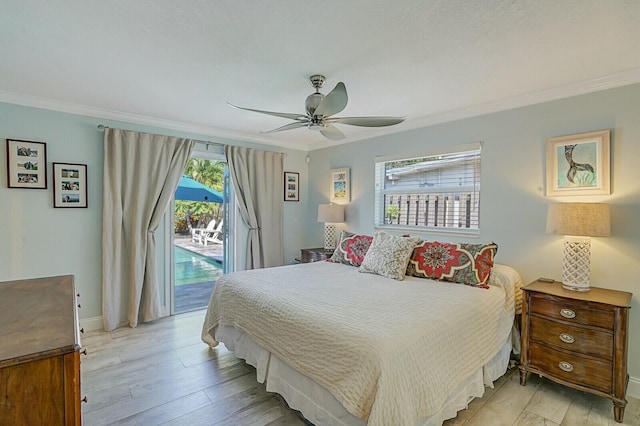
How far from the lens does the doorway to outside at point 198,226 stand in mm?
4152

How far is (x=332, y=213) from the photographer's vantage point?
14.0ft

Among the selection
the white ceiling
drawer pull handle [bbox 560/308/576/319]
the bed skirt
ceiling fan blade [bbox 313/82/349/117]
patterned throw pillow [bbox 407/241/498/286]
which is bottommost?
the bed skirt

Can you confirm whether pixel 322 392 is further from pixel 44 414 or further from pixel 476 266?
pixel 476 266

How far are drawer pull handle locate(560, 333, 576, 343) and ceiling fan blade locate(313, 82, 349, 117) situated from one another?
227 cm

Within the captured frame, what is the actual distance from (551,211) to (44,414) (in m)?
3.10

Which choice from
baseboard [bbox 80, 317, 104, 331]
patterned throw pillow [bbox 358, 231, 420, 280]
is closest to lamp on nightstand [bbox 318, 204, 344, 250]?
patterned throw pillow [bbox 358, 231, 420, 280]

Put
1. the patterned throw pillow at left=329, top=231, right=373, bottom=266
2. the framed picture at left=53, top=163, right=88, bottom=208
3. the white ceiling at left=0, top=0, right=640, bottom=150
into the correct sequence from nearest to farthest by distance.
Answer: the white ceiling at left=0, top=0, right=640, bottom=150, the framed picture at left=53, top=163, right=88, bottom=208, the patterned throw pillow at left=329, top=231, right=373, bottom=266

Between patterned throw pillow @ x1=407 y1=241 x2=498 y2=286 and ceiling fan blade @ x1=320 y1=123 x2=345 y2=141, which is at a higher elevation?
ceiling fan blade @ x1=320 y1=123 x2=345 y2=141

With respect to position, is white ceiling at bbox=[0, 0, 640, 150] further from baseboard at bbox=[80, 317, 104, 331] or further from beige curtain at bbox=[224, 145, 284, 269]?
baseboard at bbox=[80, 317, 104, 331]

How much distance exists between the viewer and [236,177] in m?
4.25

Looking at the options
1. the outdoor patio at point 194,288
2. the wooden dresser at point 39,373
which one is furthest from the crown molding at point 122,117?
the wooden dresser at point 39,373

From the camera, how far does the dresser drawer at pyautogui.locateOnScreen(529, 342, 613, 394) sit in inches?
80.8

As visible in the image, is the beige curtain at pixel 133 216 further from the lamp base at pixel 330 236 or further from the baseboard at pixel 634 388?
the baseboard at pixel 634 388

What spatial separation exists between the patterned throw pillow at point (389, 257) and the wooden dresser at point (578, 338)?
0.96 m
